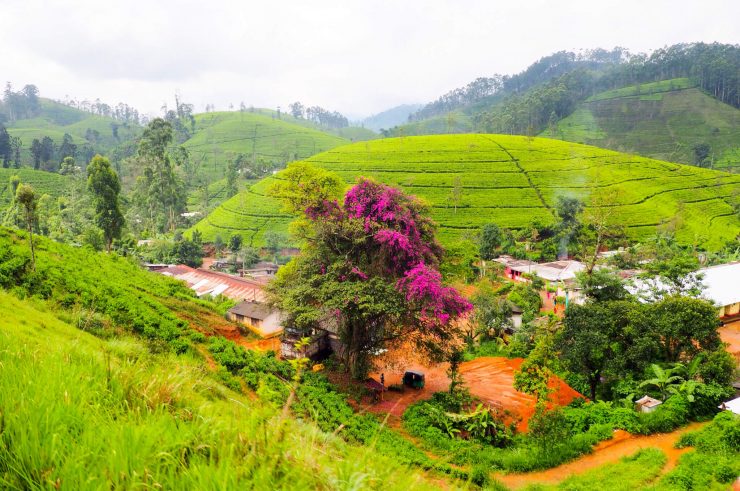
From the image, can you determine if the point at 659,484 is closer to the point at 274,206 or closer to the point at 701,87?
the point at 274,206

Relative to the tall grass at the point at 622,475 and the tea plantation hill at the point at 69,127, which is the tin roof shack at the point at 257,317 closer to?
the tall grass at the point at 622,475

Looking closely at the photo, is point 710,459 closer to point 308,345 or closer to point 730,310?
point 308,345

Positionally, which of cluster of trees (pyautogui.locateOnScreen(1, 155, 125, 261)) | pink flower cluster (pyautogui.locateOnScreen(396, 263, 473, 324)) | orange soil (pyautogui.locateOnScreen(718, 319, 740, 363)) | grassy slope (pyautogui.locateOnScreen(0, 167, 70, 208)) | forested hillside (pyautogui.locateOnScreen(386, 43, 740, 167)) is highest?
forested hillside (pyautogui.locateOnScreen(386, 43, 740, 167))

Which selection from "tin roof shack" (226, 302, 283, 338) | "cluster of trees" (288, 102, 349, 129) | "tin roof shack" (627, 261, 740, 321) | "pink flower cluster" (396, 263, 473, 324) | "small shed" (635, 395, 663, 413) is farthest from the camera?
"cluster of trees" (288, 102, 349, 129)

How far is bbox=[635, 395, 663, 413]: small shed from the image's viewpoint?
42.6 feet

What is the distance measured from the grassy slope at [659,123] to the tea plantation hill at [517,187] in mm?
17976

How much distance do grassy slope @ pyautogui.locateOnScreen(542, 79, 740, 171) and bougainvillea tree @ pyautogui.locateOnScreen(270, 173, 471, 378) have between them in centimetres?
6843

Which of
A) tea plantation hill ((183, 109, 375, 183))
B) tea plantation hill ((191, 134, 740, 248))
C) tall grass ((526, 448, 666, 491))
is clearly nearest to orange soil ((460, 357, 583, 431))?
tall grass ((526, 448, 666, 491))

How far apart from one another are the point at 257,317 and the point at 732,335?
76.4 ft

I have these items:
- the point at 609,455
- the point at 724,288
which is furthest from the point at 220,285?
the point at 724,288

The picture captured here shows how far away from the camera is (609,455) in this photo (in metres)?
11.1

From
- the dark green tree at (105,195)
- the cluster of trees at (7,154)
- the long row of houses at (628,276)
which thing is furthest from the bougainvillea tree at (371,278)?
the cluster of trees at (7,154)

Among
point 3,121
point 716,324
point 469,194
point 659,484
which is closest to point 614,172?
point 469,194

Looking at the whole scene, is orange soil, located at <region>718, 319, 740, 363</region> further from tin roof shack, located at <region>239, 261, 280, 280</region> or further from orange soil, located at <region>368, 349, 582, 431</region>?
tin roof shack, located at <region>239, 261, 280, 280</region>
